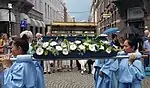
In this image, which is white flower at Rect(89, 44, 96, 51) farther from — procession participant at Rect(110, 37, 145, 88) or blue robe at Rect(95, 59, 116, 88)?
blue robe at Rect(95, 59, 116, 88)

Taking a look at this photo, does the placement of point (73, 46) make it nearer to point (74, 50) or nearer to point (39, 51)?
point (74, 50)

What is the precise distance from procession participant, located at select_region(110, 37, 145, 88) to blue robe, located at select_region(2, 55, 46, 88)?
154 centimetres

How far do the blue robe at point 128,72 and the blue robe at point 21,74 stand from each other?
1542 millimetres

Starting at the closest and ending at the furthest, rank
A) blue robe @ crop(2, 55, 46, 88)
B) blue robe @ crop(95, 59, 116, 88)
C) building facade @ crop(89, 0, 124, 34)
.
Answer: blue robe @ crop(2, 55, 46, 88)
blue robe @ crop(95, 59, 116, 88)
building facade @ crop(89, 0, 124, 34)

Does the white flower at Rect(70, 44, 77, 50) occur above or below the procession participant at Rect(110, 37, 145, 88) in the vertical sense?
above

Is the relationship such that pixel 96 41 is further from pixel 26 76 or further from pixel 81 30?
pixel 81 30

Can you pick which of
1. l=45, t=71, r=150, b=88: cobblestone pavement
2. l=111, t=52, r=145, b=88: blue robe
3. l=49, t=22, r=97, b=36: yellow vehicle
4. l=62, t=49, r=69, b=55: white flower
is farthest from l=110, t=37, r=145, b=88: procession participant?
l=49, t=22, r=97, b=36: yellow vehicle

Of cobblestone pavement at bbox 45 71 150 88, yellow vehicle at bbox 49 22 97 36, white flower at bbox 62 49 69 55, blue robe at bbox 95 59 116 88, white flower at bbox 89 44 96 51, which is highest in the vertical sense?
yellow vehicle at bbox 49 22 97 36

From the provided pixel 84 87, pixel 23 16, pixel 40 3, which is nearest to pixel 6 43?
pixel 84 87

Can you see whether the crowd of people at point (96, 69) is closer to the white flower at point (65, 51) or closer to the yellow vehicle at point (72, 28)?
the white flower at point (65, 51)

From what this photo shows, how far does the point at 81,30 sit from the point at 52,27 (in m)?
2.57

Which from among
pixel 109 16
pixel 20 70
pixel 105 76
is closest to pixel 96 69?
pixel 105 76

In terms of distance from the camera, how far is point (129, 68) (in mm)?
6691

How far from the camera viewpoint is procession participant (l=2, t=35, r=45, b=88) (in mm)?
5926
